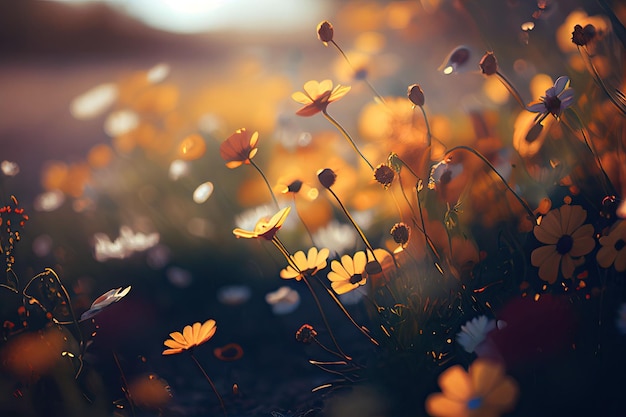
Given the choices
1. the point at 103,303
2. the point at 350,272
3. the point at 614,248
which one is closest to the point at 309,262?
the point at 350,272

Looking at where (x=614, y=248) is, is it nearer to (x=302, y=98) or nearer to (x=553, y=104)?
(x=553, y=104)

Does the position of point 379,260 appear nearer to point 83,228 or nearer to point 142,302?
point 142,302

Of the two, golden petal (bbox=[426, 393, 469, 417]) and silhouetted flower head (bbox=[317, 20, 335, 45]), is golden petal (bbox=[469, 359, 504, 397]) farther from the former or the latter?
silhouetted flower head (bbox=[317, 20, 335, 45])

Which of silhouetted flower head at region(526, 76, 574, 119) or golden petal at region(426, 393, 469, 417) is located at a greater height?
silhouetted flower head at region(526, 76, 574, 119)

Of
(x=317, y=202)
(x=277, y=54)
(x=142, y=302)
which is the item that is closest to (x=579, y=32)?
(x=317, y=202)

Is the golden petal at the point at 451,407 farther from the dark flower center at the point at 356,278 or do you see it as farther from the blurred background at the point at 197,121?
the blurred background at the point at 197,121

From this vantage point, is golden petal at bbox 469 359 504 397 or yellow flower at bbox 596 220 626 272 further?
yellow flower at bbox 596 220 626 272

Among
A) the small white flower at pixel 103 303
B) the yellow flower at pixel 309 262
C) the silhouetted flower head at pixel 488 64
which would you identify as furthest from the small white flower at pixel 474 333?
the small white flower at pixel 103 303

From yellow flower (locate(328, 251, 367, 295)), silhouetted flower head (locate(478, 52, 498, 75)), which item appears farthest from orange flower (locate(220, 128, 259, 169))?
silhouetted flower head (locate(478, 52, 498, 75))
